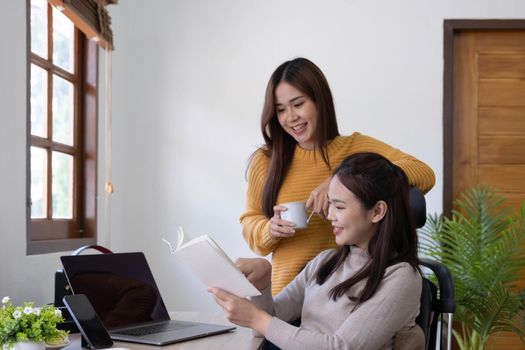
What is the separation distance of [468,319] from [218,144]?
1.49 meters

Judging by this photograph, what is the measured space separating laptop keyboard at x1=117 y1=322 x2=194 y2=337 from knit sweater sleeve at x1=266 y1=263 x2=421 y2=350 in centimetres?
31

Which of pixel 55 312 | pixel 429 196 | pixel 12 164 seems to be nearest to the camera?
pixel 55 312

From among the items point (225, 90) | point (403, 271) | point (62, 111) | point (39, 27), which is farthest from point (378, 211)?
point (225, 90)

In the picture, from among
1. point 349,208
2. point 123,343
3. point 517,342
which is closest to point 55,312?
point 123,343

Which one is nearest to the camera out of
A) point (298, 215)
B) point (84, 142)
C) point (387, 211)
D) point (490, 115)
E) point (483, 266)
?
point (387, 211)

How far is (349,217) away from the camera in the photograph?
1.64 metres

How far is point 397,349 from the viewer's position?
1576mm

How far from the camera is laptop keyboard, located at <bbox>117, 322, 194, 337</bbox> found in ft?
5.68

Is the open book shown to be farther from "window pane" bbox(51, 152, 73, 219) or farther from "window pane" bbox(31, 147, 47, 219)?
"window pane" bbox(51, 152, 73, 219)

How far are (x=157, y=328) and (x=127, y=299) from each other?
115 millimetres

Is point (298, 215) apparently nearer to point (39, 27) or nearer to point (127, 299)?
point (127, 299)

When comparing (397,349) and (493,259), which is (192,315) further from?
(493,259)

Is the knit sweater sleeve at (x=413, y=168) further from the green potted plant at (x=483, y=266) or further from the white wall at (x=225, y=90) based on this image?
the white wall at (x=225, y=90)

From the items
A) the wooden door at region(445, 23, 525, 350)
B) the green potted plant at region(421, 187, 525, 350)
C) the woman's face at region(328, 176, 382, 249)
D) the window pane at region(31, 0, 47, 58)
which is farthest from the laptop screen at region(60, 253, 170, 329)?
the wooden door at region(445, 23, 525, 350)
